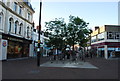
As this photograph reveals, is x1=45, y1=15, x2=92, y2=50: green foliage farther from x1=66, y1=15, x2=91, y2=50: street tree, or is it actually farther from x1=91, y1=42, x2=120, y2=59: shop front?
x1=91, y1=42, x2=120, y2=59: shop front

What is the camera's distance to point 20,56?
2605cm

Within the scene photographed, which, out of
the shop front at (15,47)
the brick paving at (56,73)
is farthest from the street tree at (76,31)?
the brick paving at (56,73)

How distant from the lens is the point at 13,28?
2306 centimetres

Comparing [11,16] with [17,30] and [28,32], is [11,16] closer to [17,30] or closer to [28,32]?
[17,30]

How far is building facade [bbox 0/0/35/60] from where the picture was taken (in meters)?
20.0

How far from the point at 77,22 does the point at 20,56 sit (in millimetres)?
11800

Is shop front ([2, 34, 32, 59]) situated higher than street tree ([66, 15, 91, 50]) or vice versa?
street tree ([66, 15, 91, 50])

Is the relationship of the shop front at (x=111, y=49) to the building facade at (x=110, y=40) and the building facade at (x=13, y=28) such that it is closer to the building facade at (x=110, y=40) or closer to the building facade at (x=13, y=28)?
the building facade at (x=110, y=40)

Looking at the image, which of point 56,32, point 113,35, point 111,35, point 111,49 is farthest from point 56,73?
point 113,35

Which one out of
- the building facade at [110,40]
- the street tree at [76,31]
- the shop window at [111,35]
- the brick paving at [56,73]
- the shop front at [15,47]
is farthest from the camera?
the shop window at [111,35]

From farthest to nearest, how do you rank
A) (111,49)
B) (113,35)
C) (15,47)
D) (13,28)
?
1. (113,35)
2. (111,49)
3. (15,47)
4. (13,28)

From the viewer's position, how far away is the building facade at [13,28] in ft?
65.5

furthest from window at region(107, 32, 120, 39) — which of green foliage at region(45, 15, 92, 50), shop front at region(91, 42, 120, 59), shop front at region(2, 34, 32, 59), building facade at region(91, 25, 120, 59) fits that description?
shop front at region(2, 34, 32, 59)

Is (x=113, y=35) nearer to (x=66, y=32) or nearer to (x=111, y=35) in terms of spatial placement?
(x=111, y=35)
